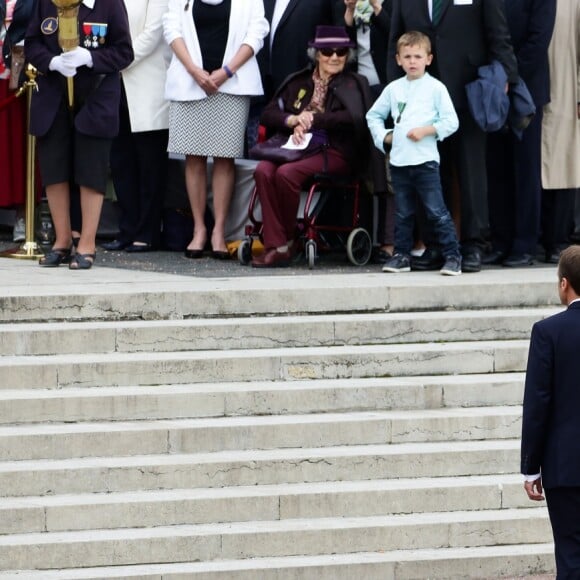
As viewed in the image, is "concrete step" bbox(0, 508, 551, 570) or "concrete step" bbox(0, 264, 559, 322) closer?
"concrete step" bbox(0, 508, 551, 570)

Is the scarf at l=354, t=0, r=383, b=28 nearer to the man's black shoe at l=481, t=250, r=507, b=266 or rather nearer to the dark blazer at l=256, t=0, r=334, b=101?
the dark blazer at l=256, t=0, r=334, b=101

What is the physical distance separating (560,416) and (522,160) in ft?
14.9

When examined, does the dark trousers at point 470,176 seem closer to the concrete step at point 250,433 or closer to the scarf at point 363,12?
the scarf at point 363,12

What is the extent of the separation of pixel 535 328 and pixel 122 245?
5727 mm

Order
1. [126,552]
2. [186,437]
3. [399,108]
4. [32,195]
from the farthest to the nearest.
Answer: [32,195]
[399,108]
[186,437]
[126,552]

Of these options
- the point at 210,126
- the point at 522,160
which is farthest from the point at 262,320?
the point at 522,160

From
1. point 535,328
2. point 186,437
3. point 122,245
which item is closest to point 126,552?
point 186,437

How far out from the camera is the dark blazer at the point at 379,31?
10492 millimetres

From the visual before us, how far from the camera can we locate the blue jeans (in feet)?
32.0

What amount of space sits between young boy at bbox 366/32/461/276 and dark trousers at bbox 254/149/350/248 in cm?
54

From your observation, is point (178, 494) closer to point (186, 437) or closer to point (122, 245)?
point (186, 437)

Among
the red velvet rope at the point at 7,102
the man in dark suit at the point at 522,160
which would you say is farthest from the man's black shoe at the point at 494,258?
the red velvet rope at the point at 7,102

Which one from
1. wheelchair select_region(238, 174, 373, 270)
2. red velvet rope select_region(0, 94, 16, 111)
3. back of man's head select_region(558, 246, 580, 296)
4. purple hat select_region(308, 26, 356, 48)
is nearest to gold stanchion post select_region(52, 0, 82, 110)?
red velvet rope select_region(0, 94, 16, 111)

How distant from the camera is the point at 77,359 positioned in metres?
8.27
